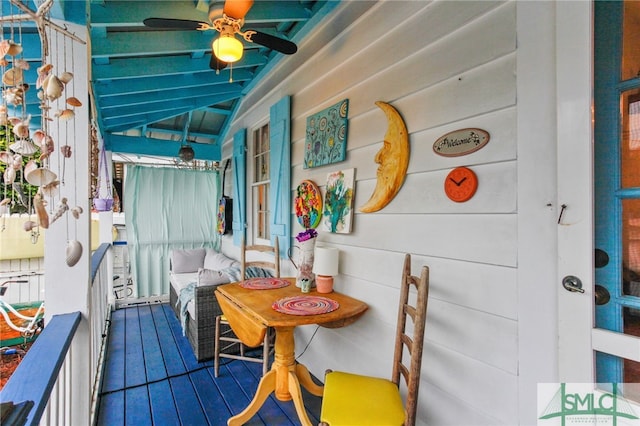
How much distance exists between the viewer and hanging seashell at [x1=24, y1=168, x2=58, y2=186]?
770 millimetres

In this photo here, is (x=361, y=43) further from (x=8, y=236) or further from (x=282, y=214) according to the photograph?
(x=8, y=236)

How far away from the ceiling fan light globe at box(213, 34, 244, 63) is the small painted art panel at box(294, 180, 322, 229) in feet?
3.47

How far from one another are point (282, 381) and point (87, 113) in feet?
5.97

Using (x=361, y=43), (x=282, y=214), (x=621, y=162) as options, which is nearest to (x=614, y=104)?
(x=621, y=162)

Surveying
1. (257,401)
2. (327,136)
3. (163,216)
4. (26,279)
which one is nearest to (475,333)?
(257,401)

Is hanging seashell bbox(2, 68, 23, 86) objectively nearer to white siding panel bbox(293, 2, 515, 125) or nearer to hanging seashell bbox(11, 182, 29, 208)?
hanging seashell bbox(11, 182, 29, 208)

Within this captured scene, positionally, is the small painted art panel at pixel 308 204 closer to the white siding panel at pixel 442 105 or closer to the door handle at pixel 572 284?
the white siding panel at pixel 442 105

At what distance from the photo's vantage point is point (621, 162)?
1013 millimetres

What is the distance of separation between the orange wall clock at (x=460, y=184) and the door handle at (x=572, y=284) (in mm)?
455

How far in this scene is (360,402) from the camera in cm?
136

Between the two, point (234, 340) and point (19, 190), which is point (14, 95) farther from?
point (234, 340)

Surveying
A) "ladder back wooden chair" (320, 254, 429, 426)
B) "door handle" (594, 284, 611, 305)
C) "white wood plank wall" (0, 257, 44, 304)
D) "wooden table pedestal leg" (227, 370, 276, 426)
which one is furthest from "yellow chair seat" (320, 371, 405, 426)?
"white wood plank wall" (0, 257, 44, 304)

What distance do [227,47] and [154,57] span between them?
4.91 feet

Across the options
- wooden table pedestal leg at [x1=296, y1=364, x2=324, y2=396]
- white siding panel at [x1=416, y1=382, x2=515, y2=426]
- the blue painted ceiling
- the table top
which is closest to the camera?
white siding panel at [x1=416, y1=382, x2=515, y2=426]
